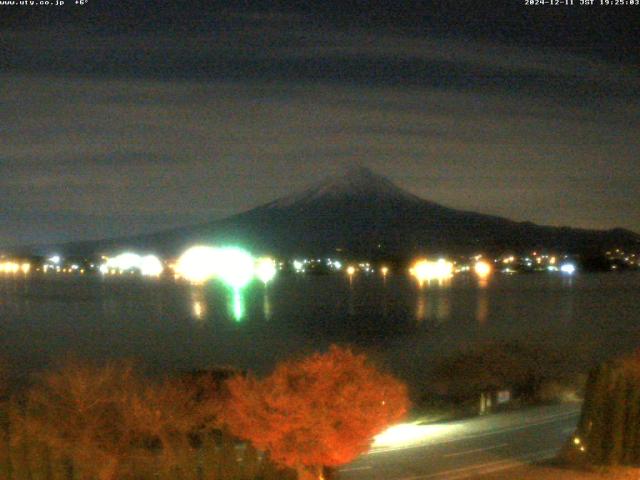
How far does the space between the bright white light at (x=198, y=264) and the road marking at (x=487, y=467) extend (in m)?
83.6

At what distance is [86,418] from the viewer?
988cm

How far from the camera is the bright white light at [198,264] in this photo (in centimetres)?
9644

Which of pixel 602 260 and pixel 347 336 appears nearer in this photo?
pixel 347 336

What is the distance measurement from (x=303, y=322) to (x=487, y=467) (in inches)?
1268

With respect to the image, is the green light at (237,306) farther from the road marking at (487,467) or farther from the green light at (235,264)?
the road marking at (487,467)

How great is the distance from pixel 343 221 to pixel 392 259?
853 inches

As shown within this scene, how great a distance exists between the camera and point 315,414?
26.9 ft

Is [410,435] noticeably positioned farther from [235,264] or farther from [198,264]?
[198,264]

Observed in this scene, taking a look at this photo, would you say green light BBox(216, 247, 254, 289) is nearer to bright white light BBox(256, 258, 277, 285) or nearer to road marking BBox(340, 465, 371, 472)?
bright white light BBox(256, 258, 277, 285)

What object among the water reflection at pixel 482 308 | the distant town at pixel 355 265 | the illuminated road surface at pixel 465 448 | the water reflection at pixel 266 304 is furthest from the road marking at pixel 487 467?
the distant town at pixel 355 265

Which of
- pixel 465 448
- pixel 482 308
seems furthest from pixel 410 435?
pixel 482 308

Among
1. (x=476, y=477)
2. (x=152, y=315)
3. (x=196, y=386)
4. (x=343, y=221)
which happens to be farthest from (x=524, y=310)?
(x=343, y=221)

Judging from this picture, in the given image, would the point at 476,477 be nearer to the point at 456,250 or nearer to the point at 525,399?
the point at 525,399

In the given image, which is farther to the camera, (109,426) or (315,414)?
(109,426)
